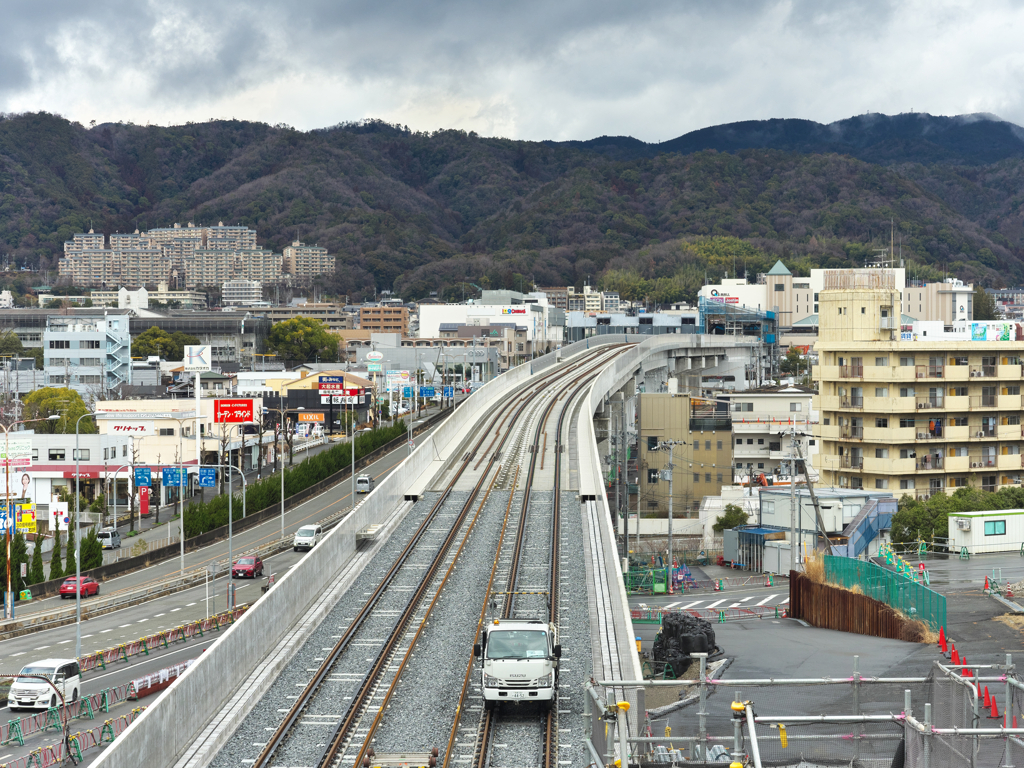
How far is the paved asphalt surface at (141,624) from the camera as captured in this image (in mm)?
30219

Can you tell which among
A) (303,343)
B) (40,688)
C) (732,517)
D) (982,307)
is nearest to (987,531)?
(732,517)

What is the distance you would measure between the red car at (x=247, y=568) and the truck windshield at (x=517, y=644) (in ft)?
93.3

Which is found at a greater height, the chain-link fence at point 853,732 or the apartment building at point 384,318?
the apartment building at point 384,318

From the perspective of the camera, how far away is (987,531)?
4041cm

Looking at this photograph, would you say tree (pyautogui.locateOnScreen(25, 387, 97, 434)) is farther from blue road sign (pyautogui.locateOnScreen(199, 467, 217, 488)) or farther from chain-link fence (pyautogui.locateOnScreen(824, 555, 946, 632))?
chain-link fence (pyautogui.locateOnScreen(824, 555, 946, 632))

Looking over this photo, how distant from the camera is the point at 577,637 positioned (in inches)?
845

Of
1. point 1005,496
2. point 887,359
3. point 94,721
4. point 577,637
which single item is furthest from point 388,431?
point 577,637

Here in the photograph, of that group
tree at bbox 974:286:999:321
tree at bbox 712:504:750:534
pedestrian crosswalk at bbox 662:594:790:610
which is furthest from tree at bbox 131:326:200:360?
tree at bbox 974:286:999:321

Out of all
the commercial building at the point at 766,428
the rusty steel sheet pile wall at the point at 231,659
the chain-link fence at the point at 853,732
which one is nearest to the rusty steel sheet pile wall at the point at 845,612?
the chain-link fence at the point at 853,732

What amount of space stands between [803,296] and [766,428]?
107m

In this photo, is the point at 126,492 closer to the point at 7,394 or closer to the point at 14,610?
the point at 14,610

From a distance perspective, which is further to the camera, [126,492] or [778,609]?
[126,492]

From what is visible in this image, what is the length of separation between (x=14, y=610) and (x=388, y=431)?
35.7 metres

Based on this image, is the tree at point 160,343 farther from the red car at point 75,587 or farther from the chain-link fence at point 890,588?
the chain-link fence at point 890,588
